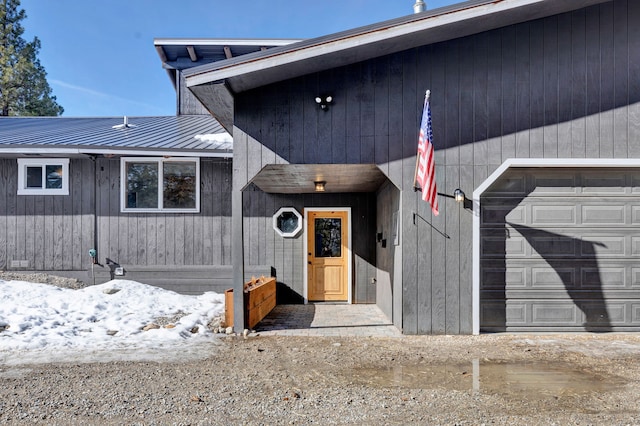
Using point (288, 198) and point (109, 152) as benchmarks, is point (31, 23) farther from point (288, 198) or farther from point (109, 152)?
point (288, 198)

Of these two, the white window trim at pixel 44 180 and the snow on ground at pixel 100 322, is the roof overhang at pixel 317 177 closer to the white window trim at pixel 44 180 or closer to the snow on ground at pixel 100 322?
the snow on ground at pixel 100 322

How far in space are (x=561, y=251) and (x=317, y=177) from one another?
3728mm

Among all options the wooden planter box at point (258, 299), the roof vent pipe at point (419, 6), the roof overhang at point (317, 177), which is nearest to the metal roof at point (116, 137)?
the roof overhang at point (317, 177)

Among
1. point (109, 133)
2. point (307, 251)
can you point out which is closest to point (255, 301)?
point (307, 251)

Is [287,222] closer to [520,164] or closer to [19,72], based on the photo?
[520,164]

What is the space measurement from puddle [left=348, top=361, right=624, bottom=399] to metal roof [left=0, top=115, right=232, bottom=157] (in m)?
5.19

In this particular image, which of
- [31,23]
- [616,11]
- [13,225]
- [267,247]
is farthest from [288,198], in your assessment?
[31,23]

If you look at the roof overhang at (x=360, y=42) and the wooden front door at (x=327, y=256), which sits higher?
the roof overhang at (x=360, y=42)

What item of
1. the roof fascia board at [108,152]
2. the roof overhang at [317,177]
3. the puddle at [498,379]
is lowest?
the puddle at [498,379]

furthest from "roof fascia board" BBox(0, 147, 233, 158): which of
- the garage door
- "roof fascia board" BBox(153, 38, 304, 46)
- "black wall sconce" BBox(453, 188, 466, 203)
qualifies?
"roof fascia board" BBox(153, 38, 304, 46)

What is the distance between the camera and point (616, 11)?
5980mm

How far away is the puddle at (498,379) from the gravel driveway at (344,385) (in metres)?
0.01

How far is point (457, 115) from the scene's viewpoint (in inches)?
236

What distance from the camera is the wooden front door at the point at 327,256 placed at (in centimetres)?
909
